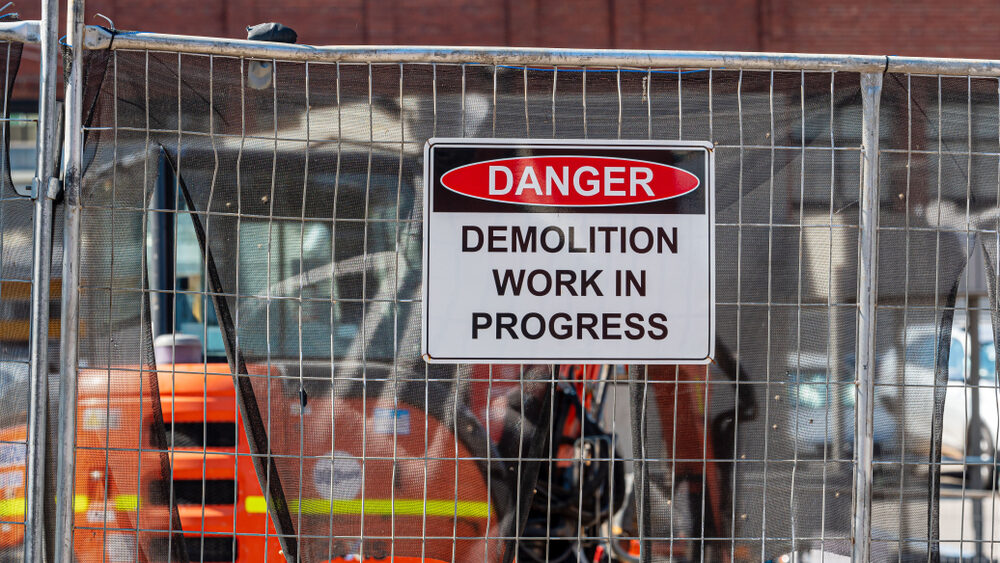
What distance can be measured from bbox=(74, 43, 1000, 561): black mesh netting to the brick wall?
6648mm

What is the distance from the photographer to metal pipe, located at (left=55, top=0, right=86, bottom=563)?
2717 millimetres

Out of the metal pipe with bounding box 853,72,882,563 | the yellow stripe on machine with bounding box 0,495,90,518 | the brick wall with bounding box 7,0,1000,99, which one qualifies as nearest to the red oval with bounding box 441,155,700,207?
the metal pipe with bounding box 853,72,882,563

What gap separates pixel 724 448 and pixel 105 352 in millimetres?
2129

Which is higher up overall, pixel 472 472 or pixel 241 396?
pixel 241 396

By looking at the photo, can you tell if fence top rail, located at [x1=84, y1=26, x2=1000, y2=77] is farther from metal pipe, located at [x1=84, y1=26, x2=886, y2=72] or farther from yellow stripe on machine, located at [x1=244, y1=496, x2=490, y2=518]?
yellow stripe on machine, located at [x1=244, y1=496, x2=490, y2=518]

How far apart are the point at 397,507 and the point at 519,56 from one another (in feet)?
5.21

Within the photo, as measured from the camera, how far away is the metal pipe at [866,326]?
2.89m

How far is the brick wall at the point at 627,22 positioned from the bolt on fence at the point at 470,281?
6.65m

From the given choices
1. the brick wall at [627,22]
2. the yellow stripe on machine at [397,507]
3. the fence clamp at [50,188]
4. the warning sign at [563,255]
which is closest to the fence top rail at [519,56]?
the warning sign at [563,255]

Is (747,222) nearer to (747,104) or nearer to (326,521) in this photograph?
(747,104)

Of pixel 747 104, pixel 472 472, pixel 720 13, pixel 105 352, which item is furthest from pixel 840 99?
pixel 720 13

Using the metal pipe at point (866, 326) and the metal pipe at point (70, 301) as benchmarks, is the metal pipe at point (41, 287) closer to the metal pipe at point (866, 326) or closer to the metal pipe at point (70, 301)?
the metal pipe at point (70, 301)

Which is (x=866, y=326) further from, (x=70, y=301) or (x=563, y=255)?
(x=70, y=301)

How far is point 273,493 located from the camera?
288cm
